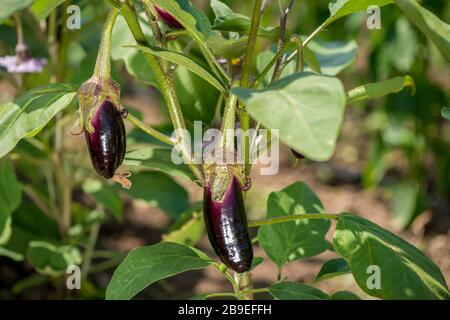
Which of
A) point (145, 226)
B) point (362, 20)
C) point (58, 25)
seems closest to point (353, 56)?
point (58, 25)

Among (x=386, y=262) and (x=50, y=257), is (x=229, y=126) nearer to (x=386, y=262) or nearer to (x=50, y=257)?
(x=386, y=262)

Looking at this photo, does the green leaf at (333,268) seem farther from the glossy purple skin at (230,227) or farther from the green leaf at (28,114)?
the green leaf at (28,114)

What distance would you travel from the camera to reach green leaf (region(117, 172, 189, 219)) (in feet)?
5.57

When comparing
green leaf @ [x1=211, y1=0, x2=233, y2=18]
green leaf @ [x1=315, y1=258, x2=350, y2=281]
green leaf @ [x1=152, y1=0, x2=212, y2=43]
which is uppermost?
green leaf @ [x1=211, y1=0, x2=233, y2=18]

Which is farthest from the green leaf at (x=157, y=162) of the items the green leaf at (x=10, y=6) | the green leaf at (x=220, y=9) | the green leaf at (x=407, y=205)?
the green leaf at (x=407, y=205)

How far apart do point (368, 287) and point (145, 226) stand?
Answer: 138 cm

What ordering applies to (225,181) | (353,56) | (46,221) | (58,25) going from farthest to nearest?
(46,221)
(58,25)
(353,56)
(225,181)

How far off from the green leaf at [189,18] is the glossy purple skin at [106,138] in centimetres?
14

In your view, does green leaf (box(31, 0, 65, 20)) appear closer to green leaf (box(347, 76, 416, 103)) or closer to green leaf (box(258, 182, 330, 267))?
green leaf (box(347, 76, 416, 103))

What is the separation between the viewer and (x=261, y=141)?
1174 millimetres

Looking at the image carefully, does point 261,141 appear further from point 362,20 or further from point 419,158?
point 362,20

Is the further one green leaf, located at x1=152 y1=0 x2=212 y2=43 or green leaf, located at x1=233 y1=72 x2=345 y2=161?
green leaf, located at x1=152 y1=0 x2=212 y2=43

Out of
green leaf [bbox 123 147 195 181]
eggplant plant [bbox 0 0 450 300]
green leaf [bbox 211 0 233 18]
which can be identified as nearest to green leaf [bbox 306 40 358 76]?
eggplant plant [bbox 0 0 450 300]

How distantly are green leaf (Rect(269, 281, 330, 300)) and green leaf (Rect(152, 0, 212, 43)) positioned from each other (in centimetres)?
38
